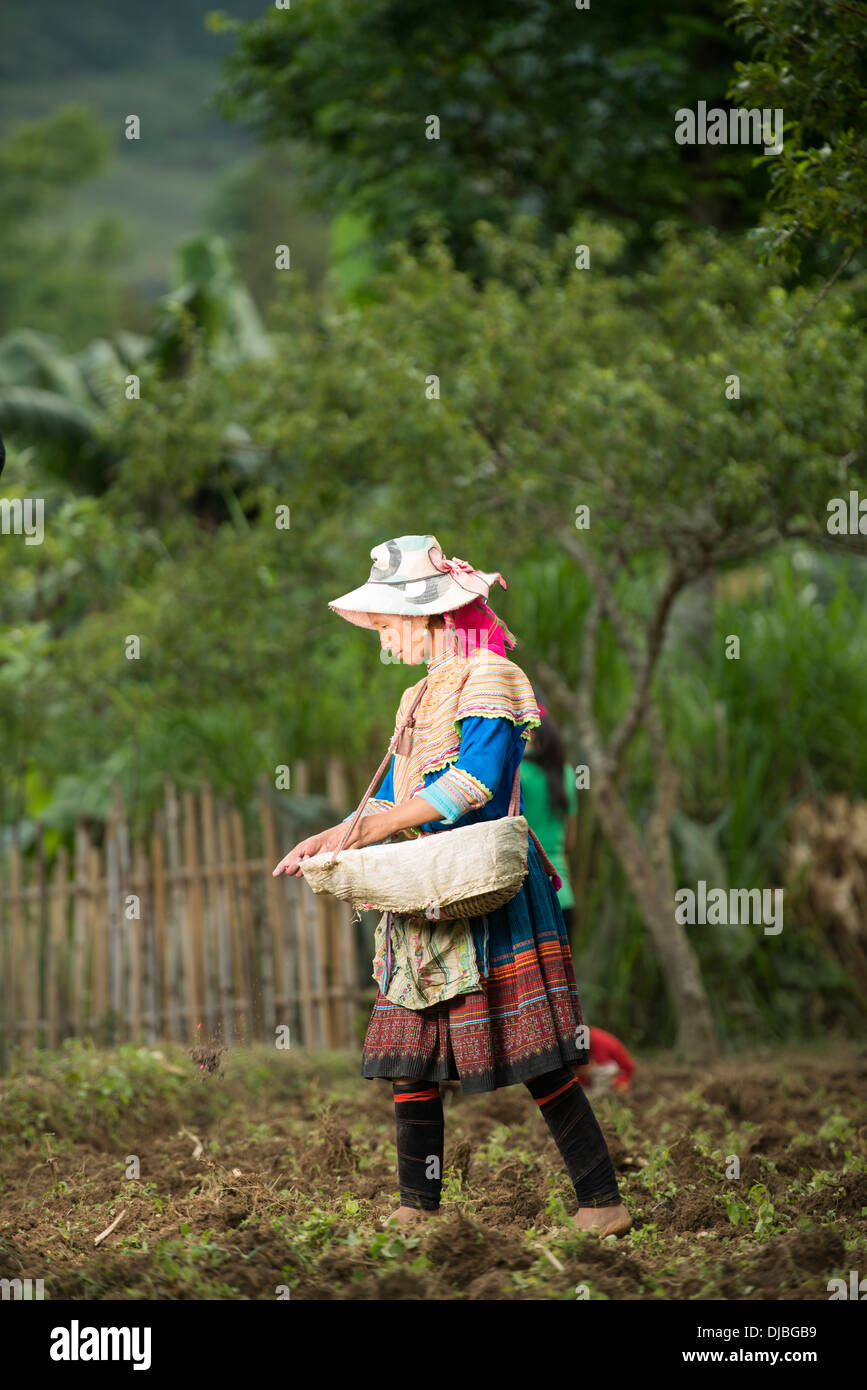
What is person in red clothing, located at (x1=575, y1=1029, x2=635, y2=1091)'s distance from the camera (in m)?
5.38

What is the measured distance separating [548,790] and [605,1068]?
1.26m

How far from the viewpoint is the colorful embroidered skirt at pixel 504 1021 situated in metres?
2.98

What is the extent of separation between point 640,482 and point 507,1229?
3.36 meters

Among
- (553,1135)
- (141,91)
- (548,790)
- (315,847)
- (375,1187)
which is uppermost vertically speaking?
(141,91)

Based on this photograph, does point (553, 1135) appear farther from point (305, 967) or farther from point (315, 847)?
point (305, 967)

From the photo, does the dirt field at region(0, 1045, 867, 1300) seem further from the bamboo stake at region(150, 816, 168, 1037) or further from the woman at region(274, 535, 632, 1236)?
the bamboo stake at region(150, 816, 168, 1037)

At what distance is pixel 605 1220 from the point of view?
3.09m

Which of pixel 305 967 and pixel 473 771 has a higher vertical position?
pixel 473 771

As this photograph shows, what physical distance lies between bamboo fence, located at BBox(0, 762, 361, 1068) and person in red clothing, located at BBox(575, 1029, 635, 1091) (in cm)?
140

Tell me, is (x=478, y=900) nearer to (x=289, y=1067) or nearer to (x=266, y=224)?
(x=289, y=1067)

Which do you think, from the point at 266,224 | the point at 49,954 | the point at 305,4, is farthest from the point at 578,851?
the point at 266,224

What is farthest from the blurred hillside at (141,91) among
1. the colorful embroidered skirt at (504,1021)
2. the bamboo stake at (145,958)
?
the colorful embroidered skirt at (504,1021)

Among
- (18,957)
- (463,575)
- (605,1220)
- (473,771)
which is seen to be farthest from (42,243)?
(605,1220)

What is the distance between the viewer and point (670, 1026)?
23.7ft
